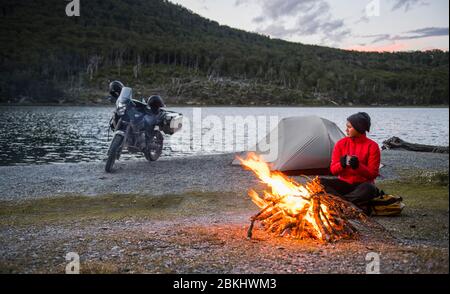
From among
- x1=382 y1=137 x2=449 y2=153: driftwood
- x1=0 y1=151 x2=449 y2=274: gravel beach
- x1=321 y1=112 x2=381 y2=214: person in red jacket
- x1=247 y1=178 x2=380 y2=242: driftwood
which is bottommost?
x1=382 y1=137 x2=449 y2=153: driftwood

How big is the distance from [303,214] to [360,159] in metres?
2.08

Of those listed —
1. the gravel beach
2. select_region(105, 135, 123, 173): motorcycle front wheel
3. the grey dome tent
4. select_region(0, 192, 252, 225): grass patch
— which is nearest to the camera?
the gravel beach

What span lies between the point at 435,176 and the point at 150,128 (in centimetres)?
1140

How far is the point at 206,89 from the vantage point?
168 meters

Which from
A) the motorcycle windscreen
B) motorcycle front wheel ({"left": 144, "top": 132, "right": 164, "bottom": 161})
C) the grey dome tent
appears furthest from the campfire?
motorcycle front wheel ({"left": 144, "top": 132, "right": 164, "bottom": 161})

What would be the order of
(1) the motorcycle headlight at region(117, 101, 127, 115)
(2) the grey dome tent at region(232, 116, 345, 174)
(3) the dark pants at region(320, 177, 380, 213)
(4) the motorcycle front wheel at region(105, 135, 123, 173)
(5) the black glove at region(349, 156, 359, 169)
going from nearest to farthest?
(5) the black glove at region(349, 156, 359, 169), (3) the dark pants at region(320, 177, 380, 213), (2) the grey dome tent at region(232, 116, 345, 174), (4) the motorcycle front wheel at region(105, 135, 123, 173), (1) the motorcycle headlight at region(117, 101, 127, 115)

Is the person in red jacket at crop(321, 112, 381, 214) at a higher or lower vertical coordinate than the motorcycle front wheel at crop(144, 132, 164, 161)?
higher

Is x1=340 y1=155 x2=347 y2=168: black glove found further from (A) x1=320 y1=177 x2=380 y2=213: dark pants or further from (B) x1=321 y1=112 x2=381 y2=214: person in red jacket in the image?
(A) x1=320 y1=177 x2=380 y2=213: dark pants

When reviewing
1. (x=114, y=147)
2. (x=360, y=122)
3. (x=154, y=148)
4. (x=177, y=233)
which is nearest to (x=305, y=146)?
(x=114, y=147)

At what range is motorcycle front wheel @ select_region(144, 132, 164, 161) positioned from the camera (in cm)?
1977

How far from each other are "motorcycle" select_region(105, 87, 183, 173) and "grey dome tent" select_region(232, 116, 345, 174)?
514 cm
